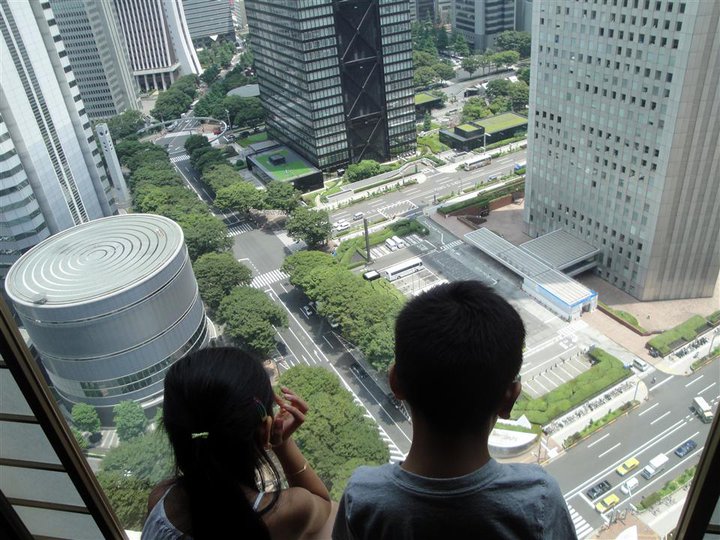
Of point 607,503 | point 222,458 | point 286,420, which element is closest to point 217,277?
point 607,503

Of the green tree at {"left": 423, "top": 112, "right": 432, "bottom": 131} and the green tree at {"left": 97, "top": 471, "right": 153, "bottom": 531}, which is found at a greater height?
the green tree at {"left": 97, "top": 471, "right": 153, "bottom": 531}

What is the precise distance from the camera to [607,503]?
Answer: 12.4 metres

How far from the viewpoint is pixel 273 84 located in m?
31.1

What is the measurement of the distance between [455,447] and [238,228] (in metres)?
25.4

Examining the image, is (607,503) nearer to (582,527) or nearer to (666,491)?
(582,527)

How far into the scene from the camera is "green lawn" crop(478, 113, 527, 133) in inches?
1294

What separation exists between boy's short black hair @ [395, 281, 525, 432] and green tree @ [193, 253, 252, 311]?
18.1 meters

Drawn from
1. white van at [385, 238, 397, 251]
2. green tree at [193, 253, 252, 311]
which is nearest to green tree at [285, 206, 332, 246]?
white van at [385, 238, 397, 251]

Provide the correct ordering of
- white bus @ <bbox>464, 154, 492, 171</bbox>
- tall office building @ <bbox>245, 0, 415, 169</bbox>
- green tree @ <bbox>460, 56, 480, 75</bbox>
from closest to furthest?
1. tall office building @ <bbox>245, 0, 415, 169</bbox>
2. white bus @ <bbox>464, 154, 492, 171</bbox>
3. green tree @ <bbox>460, 56, 480, 75</bbox>

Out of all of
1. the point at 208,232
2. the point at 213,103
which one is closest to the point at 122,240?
the point at 208,232

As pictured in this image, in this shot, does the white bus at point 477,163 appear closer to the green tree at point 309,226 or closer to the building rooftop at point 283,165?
the building rooftop at point 283,165

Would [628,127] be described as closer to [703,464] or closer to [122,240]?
[122,240]

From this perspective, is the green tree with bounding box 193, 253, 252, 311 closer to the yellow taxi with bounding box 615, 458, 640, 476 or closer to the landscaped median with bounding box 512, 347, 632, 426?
the landscaped median with bounding box 512, 347, 632, 426

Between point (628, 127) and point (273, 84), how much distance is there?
64.1 feet
